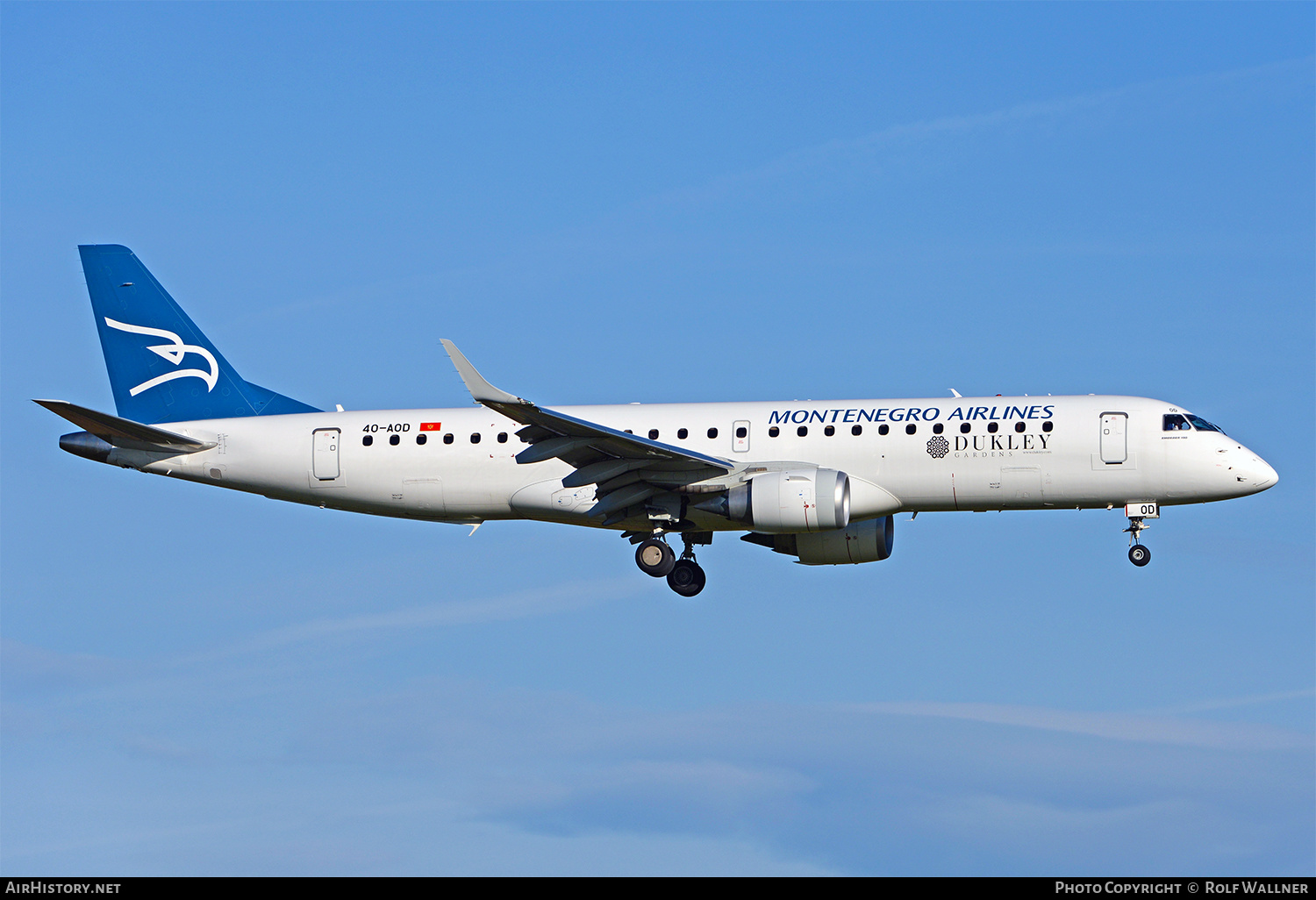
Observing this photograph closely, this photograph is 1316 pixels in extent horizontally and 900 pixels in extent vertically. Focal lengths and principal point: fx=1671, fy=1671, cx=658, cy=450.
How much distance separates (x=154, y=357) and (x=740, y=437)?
15919 mm

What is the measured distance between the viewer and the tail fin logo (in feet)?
143

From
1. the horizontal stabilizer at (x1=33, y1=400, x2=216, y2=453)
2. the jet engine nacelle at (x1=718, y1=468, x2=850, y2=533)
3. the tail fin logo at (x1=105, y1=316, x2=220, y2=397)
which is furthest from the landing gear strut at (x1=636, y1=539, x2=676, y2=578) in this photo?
the tail fin logo at (x1=105, y1=316, x2=220, y2=397)

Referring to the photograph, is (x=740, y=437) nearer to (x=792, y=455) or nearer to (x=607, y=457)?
(x=792, y=455)

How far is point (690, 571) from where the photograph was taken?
4144 centimetres

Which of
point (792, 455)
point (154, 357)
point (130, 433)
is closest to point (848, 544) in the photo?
point (792, 455)

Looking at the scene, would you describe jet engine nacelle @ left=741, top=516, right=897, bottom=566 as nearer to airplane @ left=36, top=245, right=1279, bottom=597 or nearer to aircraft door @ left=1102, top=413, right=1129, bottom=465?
airplane @ left=36, top=245, right=1279, bottom=597

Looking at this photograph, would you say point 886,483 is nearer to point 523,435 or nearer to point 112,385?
point 523,435

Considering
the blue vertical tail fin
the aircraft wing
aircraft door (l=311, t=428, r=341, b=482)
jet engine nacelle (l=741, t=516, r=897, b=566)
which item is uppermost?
the blue vertical tail fin

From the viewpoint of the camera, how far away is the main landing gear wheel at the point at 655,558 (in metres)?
40.3

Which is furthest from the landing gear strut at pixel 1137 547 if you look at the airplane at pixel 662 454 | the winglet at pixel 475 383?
the winglet at pixel 475 383

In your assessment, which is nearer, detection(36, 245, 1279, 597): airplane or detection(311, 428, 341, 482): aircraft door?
detection(36, 245, 1279, 597): airplane

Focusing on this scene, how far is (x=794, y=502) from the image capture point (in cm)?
3716

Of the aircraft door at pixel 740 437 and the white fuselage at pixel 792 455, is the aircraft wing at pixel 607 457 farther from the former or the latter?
the white fuselage at pixel 792 455

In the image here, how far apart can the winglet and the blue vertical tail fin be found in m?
10.6
